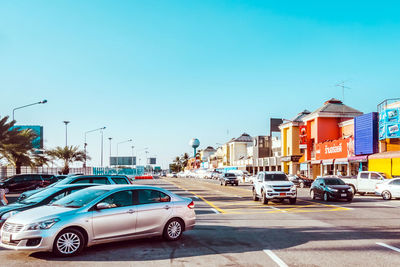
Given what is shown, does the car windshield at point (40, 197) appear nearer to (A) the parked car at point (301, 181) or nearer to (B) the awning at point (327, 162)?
(A) the parked car at point (301, 181)

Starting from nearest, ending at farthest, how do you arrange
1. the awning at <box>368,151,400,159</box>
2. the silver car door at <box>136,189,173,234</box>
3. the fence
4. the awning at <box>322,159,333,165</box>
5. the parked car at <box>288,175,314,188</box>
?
the silver car door at <box>136,189,173,234</box> → the awning at <box>368,151,400,159</box> → the parked car at <box>288,175,314,188</box> → the fence → the awning at <box>322,159,333,165</box>

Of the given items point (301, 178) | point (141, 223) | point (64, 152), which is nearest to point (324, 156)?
point (301, 178)

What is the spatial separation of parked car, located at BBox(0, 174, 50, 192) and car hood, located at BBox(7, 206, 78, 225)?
81.6ft

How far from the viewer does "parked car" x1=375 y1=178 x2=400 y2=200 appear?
26828 millimetres

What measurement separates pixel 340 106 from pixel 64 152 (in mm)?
40659

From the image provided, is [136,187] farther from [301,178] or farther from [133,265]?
[301,178]

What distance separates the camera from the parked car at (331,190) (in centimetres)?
2464

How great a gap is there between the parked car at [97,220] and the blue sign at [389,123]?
33.4 metres

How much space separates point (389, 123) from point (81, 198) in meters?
37.0

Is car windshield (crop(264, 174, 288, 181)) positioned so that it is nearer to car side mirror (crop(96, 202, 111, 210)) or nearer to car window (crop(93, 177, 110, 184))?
car window (crop(93, 177, 110, 184))

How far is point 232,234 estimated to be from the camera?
12.0 m

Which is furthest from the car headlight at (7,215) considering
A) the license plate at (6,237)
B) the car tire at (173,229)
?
the car tire at (173,229)

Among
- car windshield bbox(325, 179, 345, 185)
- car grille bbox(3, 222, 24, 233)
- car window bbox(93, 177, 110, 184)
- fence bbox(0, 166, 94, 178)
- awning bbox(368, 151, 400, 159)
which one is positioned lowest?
fence bbox(0, 166, 94, 178)

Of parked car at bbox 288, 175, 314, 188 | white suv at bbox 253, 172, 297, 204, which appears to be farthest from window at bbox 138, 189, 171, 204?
parked car at bbox 288, 175, 314, 188
